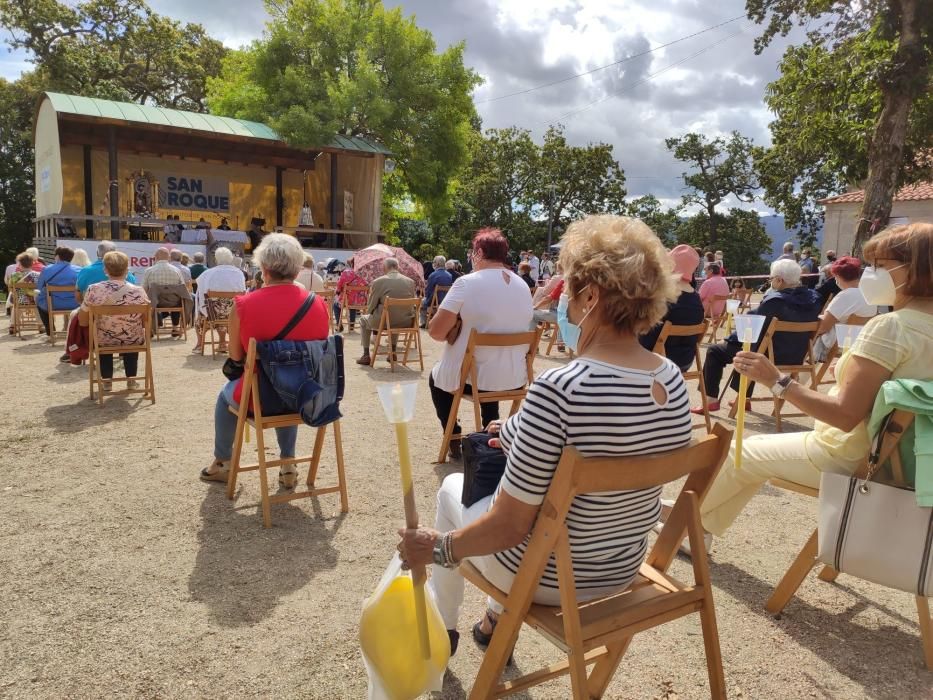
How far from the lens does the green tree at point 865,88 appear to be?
44.4 ft

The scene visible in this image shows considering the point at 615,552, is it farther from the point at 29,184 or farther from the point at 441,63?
the point at 29,184

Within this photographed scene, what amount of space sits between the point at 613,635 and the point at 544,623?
0.56ft

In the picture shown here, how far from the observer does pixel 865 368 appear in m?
2.23

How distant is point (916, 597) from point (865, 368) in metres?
0.84

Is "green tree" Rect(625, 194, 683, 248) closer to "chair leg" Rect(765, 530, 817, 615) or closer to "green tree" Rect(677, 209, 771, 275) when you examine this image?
"green tree" Rect(677, 209, 771, 275)

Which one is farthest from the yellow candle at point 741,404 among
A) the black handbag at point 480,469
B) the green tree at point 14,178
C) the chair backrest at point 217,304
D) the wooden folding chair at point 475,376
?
the green tree at point 14,178

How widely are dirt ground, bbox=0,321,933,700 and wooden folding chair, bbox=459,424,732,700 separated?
21.3 inches

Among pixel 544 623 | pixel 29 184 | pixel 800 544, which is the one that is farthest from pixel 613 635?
pixel 29 184

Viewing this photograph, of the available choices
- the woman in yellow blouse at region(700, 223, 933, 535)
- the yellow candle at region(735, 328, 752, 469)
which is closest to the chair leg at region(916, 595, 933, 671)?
the woman in yellow blouse at region(700, 223, 933, 535)

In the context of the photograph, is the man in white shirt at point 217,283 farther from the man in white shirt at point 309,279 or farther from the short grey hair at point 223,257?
the man in white shirt at point 309,279

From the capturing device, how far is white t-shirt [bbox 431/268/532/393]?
4164mm

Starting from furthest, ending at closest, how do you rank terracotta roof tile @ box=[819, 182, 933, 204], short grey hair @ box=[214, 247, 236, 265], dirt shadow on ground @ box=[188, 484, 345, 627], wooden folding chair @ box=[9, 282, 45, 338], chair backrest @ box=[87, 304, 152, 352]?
1. terracotta roof tile @ box=[819, 182, 933, 204]
2. wooden folding chair @ box=[9, 282, 45, 338]
3. short grey hair @ box=[214, 247, 236, 265]
4. chair backrest @ box=[87, 304, 152, 352]
5. dirt shadow on ground @ box=[188, 484, 345, 627]

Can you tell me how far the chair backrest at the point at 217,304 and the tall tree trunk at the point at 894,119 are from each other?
12.4 meters

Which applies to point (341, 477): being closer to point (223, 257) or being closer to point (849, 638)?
point (849, 638)
